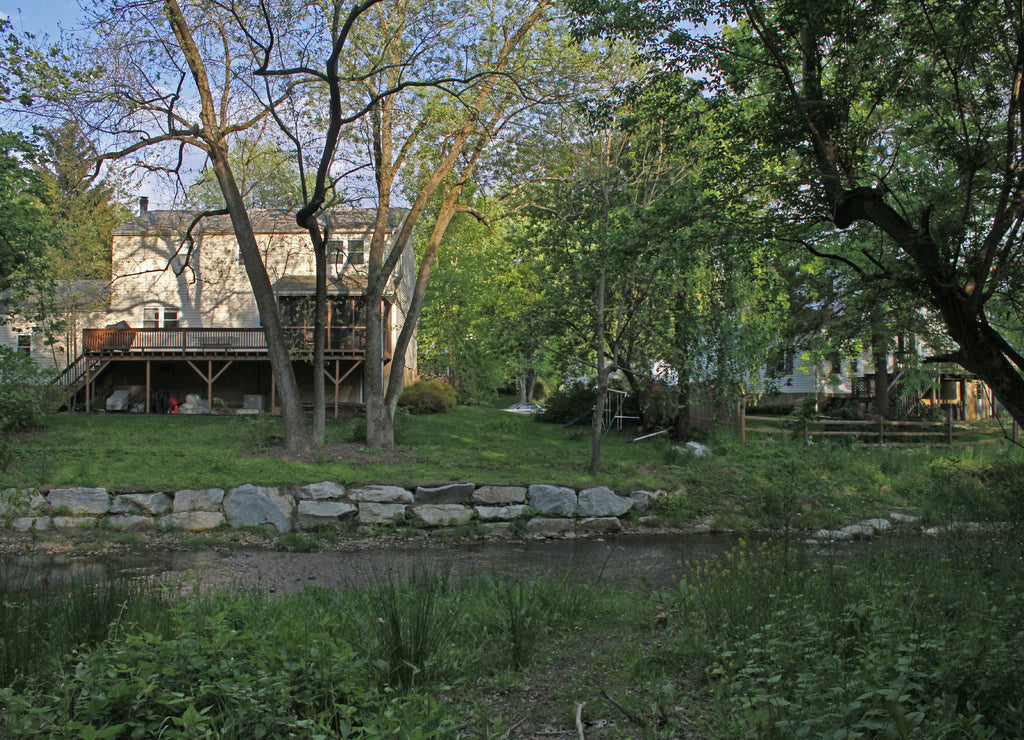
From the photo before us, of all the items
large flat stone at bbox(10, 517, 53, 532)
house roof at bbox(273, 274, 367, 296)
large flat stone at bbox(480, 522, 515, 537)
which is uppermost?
house roof at bbox(273, 274, 367, 296)

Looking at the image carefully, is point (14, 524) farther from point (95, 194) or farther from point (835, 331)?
point (835, 331)

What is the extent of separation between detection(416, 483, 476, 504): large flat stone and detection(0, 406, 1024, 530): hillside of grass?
0.81 feet

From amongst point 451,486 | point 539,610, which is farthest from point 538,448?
point 539,610

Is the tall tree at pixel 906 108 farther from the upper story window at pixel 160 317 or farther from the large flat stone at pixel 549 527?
the upper story window at pixel 160 317

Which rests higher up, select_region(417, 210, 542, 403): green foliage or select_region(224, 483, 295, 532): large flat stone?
select_region(417, 210, 542, 403): green foliage

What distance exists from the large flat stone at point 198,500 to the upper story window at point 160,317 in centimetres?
1786

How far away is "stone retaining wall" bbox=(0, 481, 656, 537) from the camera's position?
12609 mm

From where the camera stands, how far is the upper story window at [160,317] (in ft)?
94.2

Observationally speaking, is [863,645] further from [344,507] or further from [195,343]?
[195,343]

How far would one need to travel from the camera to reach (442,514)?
44.5 feet

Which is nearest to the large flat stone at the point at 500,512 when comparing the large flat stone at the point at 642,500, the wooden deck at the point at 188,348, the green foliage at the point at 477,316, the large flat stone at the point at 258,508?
the large flat stone at the point at 642,500

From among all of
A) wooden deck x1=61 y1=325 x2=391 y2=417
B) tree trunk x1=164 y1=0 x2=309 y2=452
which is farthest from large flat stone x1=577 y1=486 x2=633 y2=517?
wooden deck x1=61 y1=325 x2=391 y2=417

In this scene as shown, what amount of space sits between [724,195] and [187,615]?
6705mm

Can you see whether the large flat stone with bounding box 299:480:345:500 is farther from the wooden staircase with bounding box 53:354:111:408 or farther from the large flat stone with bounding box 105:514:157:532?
the wooden staircase with bounding box 53:354:111:408
